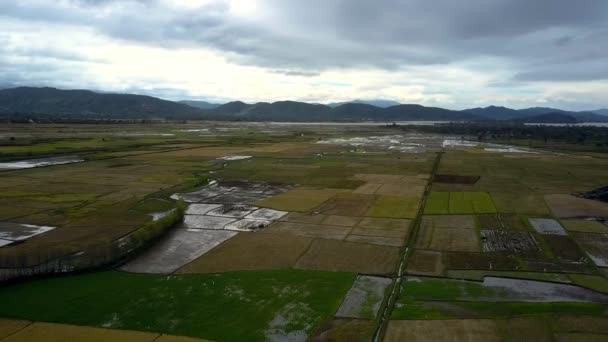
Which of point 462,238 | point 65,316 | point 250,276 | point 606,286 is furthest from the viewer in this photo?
point 462,238

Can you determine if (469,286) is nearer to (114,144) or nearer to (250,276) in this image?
(250,276)

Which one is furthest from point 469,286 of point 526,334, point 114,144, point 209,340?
point 114,144

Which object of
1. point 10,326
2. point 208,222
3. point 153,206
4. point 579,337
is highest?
point 579,337

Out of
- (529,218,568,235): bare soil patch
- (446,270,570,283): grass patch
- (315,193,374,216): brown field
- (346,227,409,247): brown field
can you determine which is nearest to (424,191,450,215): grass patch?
(315,193,374,216): brown field

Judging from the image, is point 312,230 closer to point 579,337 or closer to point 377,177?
point 579,337

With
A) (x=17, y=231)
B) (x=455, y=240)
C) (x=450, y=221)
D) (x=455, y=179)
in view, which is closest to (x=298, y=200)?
(x=450, y=221)

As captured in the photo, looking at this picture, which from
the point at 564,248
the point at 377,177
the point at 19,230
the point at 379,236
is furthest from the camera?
the point at 377,177
